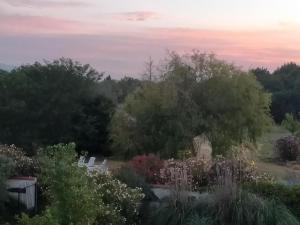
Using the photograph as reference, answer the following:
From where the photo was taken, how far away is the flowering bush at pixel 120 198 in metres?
13.2

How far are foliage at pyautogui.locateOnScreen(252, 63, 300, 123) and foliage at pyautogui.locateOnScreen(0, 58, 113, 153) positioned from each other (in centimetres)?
3089

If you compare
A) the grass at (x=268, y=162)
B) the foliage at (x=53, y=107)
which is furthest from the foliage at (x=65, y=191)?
the foliage at (x=53, y=107)

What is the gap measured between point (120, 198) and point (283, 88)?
61.4m

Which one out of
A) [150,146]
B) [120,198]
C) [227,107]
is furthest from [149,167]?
[227,107]

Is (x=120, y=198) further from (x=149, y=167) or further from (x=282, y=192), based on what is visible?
(x=282, y=192)

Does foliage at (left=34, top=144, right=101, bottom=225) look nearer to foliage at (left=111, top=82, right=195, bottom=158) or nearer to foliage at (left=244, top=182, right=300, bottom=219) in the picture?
foliage at (left=244, top=182, right=300, bottom=219)

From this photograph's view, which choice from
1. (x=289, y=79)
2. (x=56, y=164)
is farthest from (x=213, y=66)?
(x=289, y=79)

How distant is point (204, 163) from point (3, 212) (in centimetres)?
523

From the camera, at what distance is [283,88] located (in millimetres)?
72625

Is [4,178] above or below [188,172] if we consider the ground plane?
above

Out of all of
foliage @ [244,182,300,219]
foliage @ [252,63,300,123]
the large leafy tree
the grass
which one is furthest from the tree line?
foliage @ [252,63,300,123]

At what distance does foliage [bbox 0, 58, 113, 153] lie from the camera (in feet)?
110

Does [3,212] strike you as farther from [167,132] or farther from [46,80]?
[46,80]

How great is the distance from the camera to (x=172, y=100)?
2809 centimetres
